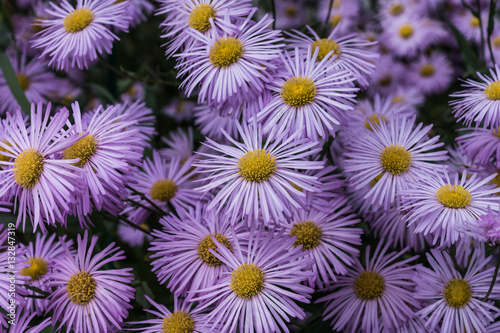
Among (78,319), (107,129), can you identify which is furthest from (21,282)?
(107,129)

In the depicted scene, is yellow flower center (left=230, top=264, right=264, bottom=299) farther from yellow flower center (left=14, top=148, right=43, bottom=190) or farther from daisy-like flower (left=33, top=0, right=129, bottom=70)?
daisy-like flower (left=33, top=0, right=129, bottom=70)

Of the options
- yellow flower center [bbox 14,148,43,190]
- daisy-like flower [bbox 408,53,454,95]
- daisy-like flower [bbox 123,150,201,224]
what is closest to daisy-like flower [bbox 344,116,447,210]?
daisy-like flower [bbox 123,150,201,224]

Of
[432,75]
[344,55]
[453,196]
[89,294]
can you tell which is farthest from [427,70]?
[89,294]

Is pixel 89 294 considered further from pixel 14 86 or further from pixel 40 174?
pixel 14 86

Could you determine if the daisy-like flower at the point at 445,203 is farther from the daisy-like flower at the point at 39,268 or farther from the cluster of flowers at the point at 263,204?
the daisy-like flower at the point at 39,268

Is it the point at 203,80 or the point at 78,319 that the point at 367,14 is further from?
the point at 78,319

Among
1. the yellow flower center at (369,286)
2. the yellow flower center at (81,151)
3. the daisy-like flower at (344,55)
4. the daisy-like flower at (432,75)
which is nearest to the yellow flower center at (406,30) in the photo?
the daisy-like flower at (432,75)
